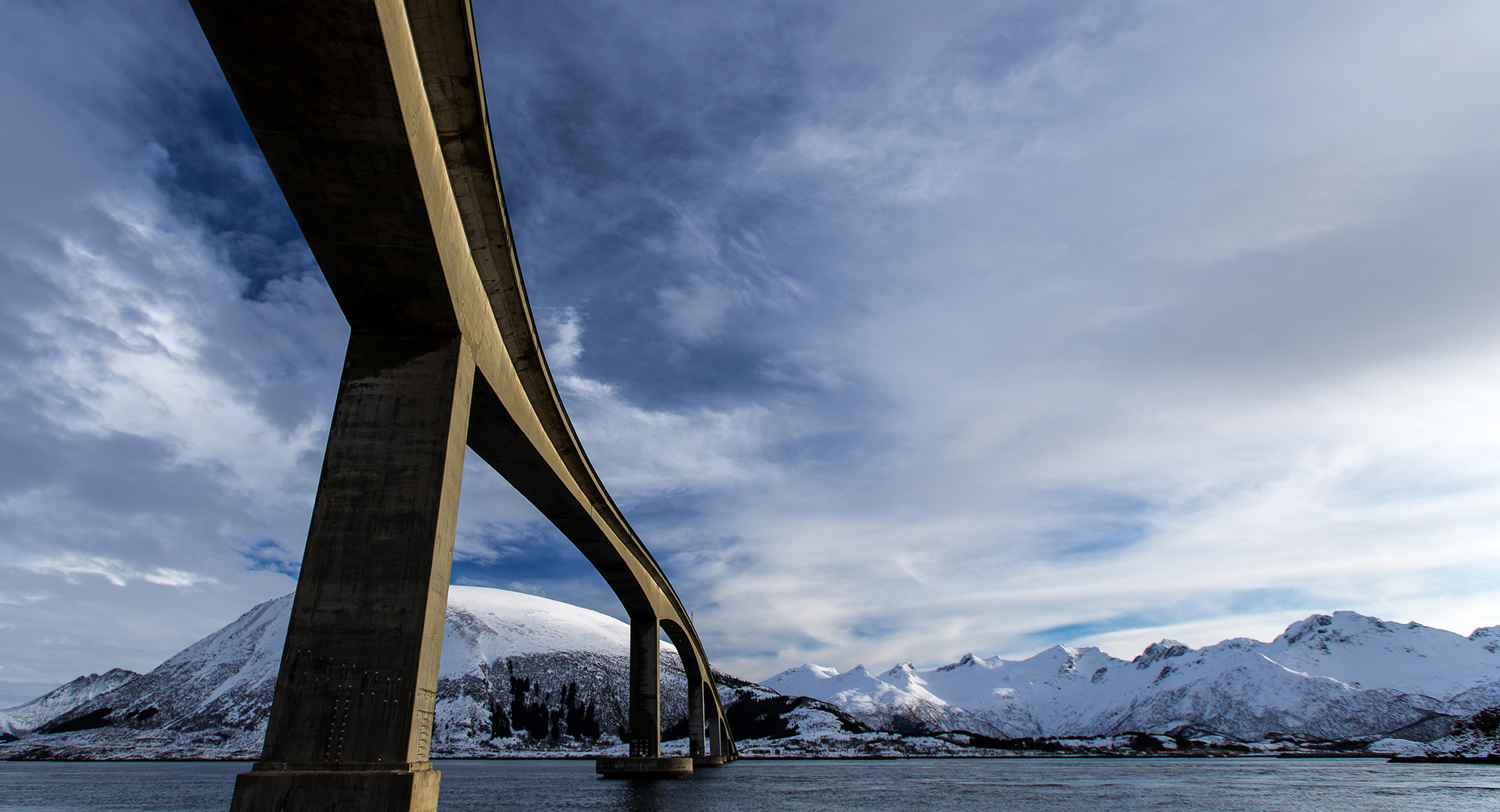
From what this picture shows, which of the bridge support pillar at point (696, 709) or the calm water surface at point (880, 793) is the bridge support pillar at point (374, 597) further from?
the bridge support pillar at point (696, 709)

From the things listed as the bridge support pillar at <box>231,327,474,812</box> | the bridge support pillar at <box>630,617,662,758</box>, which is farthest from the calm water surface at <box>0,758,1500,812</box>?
the bridge support pillar at <box>231,327,474,812</box>

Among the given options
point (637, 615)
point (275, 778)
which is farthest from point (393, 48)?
point (637, 615)

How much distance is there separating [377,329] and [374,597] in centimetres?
484

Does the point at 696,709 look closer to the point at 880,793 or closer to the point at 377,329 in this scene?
the point at 880,793

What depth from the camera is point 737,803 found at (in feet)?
124

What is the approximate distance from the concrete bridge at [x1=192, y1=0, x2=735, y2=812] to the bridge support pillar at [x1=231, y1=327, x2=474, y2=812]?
0.03 m

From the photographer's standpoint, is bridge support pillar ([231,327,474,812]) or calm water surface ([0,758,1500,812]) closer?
bridge support pillar ([231,327,474,812])

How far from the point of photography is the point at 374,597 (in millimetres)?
12133

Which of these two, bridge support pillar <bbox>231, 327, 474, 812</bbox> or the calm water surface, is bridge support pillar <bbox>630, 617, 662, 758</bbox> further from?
bridge support pillar <bbox>231, 327, 474, 812</bbox>

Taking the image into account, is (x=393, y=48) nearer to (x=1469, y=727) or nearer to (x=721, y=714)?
(x=721, y=714)

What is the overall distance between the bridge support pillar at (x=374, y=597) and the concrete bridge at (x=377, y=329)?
0.03 meters

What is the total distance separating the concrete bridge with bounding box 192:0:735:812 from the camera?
362 inches

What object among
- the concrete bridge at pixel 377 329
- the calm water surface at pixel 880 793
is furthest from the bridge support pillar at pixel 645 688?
the concrete bridge at pixel 377 329

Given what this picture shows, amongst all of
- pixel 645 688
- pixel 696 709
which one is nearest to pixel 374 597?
pixel 645 688
